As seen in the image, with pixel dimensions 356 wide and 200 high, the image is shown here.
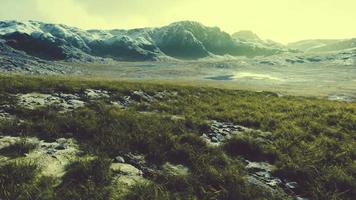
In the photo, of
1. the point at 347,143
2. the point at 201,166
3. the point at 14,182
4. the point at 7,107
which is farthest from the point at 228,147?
the point at 7,107

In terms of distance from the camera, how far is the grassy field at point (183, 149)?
704 cm

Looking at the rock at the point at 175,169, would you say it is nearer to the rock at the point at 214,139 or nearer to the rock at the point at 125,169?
the rock at the point at 125,169

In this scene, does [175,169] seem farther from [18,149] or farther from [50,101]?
[50,101]

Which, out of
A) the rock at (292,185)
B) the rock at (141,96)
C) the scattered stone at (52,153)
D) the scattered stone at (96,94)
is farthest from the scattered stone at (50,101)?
the rock at (292,185)

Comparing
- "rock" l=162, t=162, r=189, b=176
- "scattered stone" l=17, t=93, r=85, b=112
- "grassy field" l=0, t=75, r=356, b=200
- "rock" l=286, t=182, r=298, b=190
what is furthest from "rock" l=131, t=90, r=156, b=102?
"rock" l=286, t=182, r=298, b=190

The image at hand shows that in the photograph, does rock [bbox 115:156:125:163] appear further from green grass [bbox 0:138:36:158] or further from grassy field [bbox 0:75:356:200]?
green grass [bbox 0:138:36:158]

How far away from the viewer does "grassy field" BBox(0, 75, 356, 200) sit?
277 inches

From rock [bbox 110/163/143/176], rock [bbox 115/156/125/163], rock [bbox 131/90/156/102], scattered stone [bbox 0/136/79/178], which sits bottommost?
rock [bbox 110/163/143/176]

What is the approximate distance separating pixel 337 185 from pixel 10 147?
8.46 metres

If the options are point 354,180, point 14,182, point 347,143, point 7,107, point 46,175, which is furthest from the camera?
point 7,107

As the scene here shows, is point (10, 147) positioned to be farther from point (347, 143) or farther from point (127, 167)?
point (347, 143)

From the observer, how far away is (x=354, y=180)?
26.2ft

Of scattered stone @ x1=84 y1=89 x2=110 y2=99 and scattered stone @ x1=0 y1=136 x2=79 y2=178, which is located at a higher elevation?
scattered stone @ x1=84 y1=89 x2=110 y2=99

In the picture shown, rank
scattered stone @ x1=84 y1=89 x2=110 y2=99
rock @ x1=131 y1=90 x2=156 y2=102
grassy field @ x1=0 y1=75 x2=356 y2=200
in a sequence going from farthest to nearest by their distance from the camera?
1. rock @ x1=131 y1=90 x2=156 y2=102
2. scattered stone @ x1=84 y1=89 x2=110 y2=99
3. grassy field @ x1=0 y1=75 x2=356 y2=200
